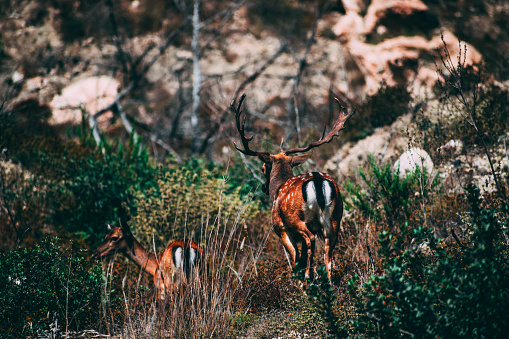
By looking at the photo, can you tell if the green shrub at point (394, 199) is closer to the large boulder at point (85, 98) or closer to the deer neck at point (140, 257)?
the deer neck at point (140, 257)

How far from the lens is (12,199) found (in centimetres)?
766

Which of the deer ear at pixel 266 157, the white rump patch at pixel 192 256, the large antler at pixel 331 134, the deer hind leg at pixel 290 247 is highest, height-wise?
the large antler at pixel 331 134

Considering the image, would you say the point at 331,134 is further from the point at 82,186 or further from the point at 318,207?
the point at 82,186

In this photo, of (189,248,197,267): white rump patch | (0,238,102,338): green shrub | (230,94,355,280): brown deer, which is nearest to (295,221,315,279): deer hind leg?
(230,94,355,280): brown deer

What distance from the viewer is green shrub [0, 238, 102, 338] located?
4301mm

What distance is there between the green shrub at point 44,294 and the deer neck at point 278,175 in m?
2.17

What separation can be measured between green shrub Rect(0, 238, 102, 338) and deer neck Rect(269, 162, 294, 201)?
2168 millimetres

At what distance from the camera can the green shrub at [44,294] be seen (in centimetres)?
430

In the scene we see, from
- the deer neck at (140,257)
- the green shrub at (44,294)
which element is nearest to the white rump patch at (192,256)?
the deer neck at (140,257)

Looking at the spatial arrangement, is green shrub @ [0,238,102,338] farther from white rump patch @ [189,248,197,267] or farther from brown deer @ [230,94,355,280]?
brown deer @ [230,94,355,280]

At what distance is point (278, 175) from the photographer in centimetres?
504

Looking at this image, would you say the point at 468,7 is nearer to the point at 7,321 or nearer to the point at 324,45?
the point at 324,45

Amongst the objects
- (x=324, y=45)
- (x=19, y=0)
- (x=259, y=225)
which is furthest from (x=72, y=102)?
(x=259, y=225)

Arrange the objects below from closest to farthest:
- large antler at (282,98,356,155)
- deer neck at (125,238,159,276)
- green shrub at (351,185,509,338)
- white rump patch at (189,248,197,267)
A: 1. green shrub at (351,185,509,338)
2. white rump patch at (189,248,197,267)
3. large antler at (282,98,356,155)
4. deer neck at (125,238,159,276)
